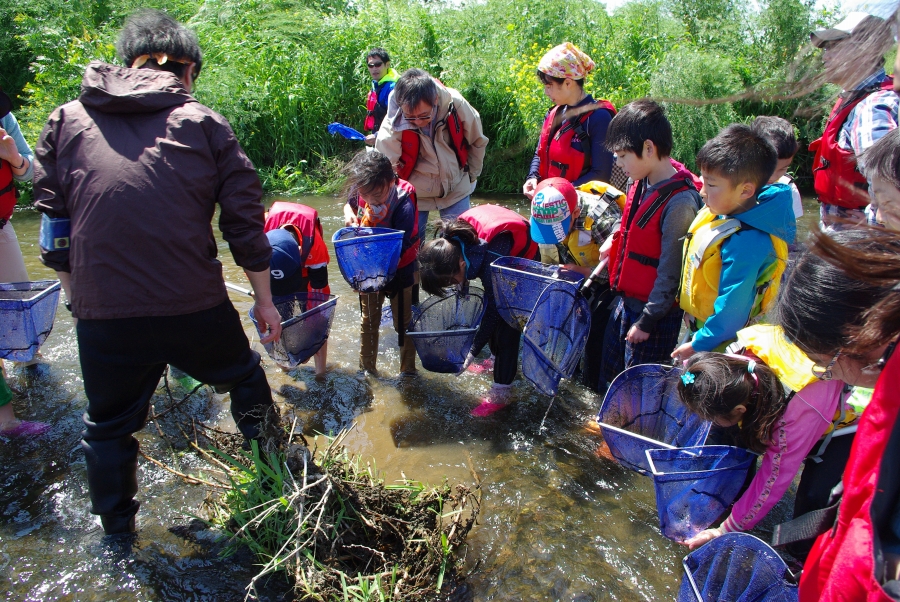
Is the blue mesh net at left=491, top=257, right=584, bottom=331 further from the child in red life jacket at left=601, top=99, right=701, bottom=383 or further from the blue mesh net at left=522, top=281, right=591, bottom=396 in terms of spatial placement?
the child in red life jacket at left=601, top=99, right=701, bottom=383

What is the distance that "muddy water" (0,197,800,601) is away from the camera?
250 centimetres

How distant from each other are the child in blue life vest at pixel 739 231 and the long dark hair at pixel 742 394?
417mm

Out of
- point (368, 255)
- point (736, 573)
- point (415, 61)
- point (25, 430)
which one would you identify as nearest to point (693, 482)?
point (736, 573)

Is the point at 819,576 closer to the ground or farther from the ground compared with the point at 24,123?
farther from the ground

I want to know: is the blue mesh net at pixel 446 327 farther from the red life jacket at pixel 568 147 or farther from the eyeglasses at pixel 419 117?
the eyeglasses at pixel 419 117

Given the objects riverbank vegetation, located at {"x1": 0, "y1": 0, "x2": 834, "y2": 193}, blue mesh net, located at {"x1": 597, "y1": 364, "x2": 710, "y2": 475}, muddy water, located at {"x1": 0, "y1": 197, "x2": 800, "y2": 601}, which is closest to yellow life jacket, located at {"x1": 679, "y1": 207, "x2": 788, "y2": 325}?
blue mesh net, located at {"x1": 597, "y1": 364, "x2": 710, "y2": 475}

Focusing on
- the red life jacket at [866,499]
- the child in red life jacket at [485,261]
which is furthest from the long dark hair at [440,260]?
the red life jacket at [866,499]

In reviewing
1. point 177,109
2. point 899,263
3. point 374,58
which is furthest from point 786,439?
point 374,58

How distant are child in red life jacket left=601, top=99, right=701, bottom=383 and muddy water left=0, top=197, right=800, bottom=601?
751 mm

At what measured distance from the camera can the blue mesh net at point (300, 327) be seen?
321cm

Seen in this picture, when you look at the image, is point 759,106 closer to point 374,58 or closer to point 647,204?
point 374,58

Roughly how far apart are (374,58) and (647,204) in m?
5.26

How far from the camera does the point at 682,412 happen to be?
277 cm

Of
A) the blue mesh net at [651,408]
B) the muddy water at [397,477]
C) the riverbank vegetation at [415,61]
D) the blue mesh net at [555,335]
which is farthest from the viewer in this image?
the riverbank vegetation at [415,61]
